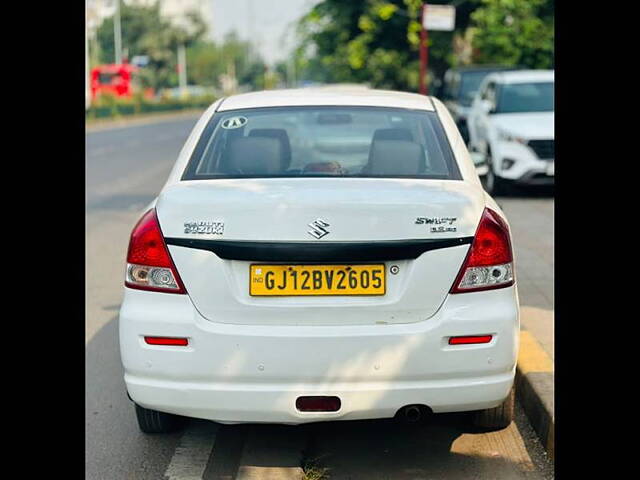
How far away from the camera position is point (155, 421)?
4551 millimetres

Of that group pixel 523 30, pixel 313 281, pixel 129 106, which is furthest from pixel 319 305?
pixel 129 106

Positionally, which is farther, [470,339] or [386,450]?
[386,450]

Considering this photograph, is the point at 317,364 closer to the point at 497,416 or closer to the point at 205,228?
the point at 205,228

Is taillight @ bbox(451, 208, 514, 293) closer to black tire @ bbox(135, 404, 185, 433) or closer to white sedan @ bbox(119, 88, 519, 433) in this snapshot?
white sedan @ bbox(119, 88, 519, 433)

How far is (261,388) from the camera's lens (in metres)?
3.80

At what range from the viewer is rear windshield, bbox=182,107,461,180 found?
4.55m

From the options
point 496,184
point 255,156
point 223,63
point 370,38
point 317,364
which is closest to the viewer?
point 317,364

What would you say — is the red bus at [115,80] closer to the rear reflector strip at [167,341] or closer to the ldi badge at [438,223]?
the rear reflector strip at [167,341]

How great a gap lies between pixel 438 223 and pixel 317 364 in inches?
27.5

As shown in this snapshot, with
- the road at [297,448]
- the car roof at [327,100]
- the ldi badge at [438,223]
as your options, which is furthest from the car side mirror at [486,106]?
the ldi badge at [438,223]

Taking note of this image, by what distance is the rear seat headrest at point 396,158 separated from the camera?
4.56 metres

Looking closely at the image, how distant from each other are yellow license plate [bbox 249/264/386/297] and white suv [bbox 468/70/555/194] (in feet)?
32.3
